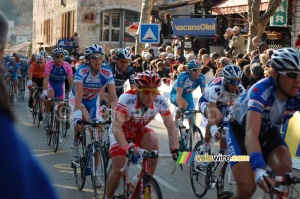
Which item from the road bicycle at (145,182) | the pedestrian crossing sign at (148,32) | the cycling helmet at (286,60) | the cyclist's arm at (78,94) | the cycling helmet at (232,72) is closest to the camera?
the cycling helmet at (286,60)

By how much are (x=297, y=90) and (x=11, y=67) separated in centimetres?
2300

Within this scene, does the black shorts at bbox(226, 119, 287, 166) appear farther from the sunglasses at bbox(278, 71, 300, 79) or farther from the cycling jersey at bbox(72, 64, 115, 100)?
the cycling jersey at bbox(72, 64, 115, 100)

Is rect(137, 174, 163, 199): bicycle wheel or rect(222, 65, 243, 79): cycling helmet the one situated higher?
rect(222, 65, 243, 79): cycling helmet

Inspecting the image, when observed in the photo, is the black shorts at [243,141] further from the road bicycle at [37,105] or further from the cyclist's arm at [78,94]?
the road bicycle at [37,105]

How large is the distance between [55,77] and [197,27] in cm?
988

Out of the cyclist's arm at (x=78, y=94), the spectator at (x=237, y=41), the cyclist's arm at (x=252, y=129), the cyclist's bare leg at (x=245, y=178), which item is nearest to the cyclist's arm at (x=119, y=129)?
the cyclist's bare leg at (x=245, y=178)

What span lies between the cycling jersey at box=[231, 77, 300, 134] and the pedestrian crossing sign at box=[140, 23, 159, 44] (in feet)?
53.0

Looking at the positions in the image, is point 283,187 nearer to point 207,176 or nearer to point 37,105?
point 207,176

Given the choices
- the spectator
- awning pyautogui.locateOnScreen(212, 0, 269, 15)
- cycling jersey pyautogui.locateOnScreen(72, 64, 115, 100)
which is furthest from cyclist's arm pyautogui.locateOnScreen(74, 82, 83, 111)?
awning pyautogui.locateOnScreen(212, 0, 269, 15)

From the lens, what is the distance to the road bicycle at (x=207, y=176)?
7.59 metres

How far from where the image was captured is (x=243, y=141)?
17.8 ft

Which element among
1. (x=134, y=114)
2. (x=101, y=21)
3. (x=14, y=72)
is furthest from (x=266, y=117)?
(x=101, y=21)

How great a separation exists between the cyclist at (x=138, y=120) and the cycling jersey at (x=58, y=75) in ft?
22.5

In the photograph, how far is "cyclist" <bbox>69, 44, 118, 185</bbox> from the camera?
30.3ft
